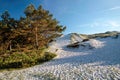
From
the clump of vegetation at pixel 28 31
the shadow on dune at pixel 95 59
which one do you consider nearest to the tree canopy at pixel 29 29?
the clump of vegetation at pixel 28 31

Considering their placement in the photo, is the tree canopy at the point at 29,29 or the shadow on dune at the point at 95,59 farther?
the tree canopy at the point at 29,29

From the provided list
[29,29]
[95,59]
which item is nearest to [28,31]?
[29,29]

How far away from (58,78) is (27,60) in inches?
420

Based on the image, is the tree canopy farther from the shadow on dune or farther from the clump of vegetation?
Answer: the shadow on dune

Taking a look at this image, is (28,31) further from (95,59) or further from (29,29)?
(95,59)

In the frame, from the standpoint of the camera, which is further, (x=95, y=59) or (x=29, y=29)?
(x=29, y=29)

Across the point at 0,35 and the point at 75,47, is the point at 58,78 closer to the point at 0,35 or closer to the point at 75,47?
the point at 75,47

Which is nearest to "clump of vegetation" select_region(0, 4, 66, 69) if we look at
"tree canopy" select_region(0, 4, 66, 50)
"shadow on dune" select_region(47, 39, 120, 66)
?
"tree canopy" select_region(0, 4, 66, 50)

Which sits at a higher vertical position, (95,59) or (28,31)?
(28,31)

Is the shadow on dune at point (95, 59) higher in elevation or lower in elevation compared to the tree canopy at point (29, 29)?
lower

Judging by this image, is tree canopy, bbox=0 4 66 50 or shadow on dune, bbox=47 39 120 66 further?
tree canopy, bbox=0 4 66 50

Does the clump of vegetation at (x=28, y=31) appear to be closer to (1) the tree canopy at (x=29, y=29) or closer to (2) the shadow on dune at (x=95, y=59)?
(1) the tree canopy at (x=29, y=29)

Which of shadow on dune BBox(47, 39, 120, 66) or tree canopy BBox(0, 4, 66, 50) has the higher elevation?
tree canopy BBox(0, 4, 66, 50)

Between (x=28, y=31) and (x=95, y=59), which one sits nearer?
(x=95, y=59)
